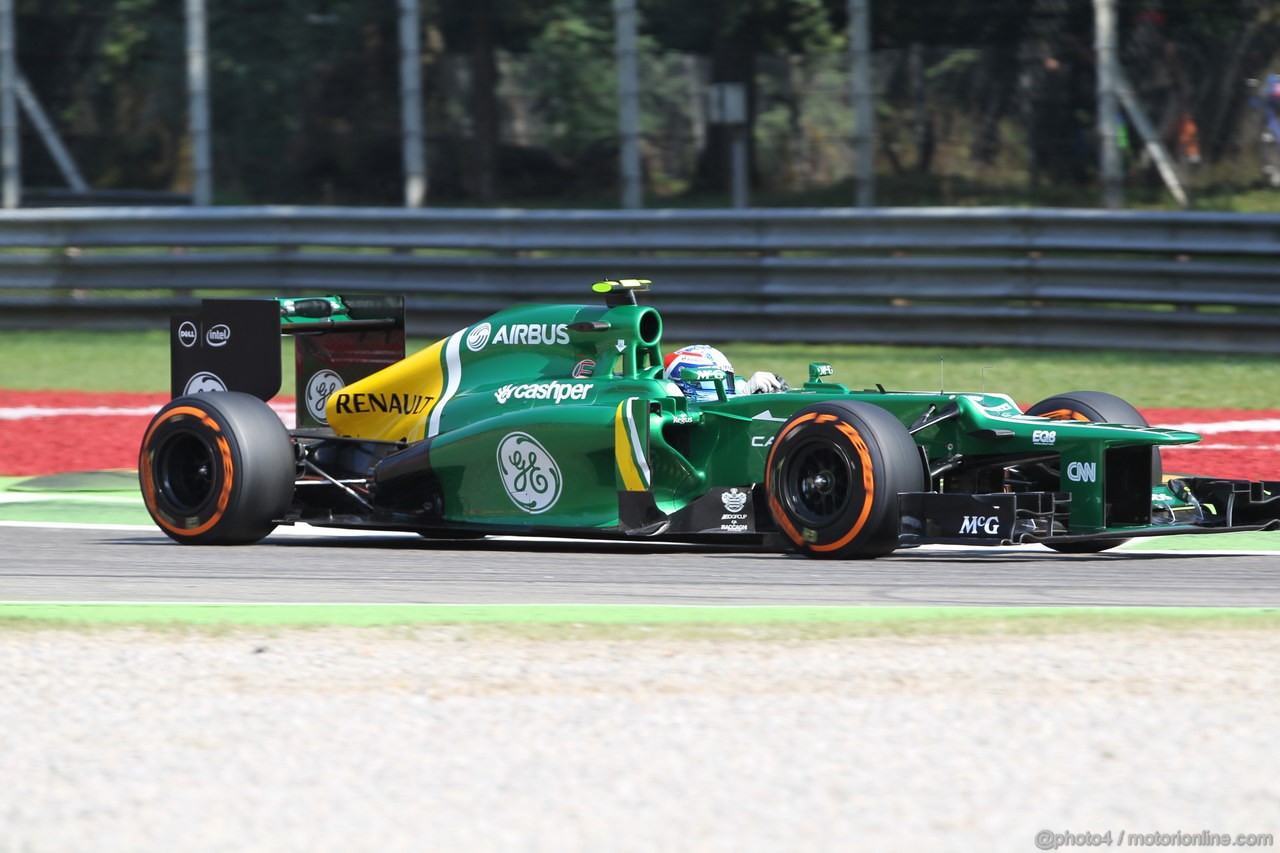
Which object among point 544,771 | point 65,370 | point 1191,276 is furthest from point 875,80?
point 544,771

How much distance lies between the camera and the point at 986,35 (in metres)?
15.8

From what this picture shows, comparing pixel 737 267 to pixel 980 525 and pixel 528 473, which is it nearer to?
pixel 528 473

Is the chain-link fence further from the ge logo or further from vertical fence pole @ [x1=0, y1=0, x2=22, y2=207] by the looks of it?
the ge logo

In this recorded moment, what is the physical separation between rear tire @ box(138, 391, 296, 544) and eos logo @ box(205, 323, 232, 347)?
1.65ft

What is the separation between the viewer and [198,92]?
16969 millimetres

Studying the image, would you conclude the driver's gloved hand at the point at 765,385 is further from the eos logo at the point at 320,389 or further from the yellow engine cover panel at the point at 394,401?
the eos logo at the point at 320,389

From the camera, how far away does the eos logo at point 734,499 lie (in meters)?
7.74

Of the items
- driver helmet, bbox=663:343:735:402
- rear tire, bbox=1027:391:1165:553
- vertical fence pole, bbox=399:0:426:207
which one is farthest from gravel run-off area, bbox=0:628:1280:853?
vertical fence pole, bbox=399:0:426:207

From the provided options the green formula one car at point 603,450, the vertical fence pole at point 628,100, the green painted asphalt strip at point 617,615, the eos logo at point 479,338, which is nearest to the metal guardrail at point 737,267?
the vertical fence pole at point 628,100

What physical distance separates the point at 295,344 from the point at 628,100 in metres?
7.52

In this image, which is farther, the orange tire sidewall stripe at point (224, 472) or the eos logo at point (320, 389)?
the eos logo at point (320, 389)

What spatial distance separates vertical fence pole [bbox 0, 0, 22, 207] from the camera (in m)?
17.6

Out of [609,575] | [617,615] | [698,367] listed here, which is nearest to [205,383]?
[698,367]

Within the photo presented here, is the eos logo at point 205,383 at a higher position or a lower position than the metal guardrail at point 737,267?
lower
